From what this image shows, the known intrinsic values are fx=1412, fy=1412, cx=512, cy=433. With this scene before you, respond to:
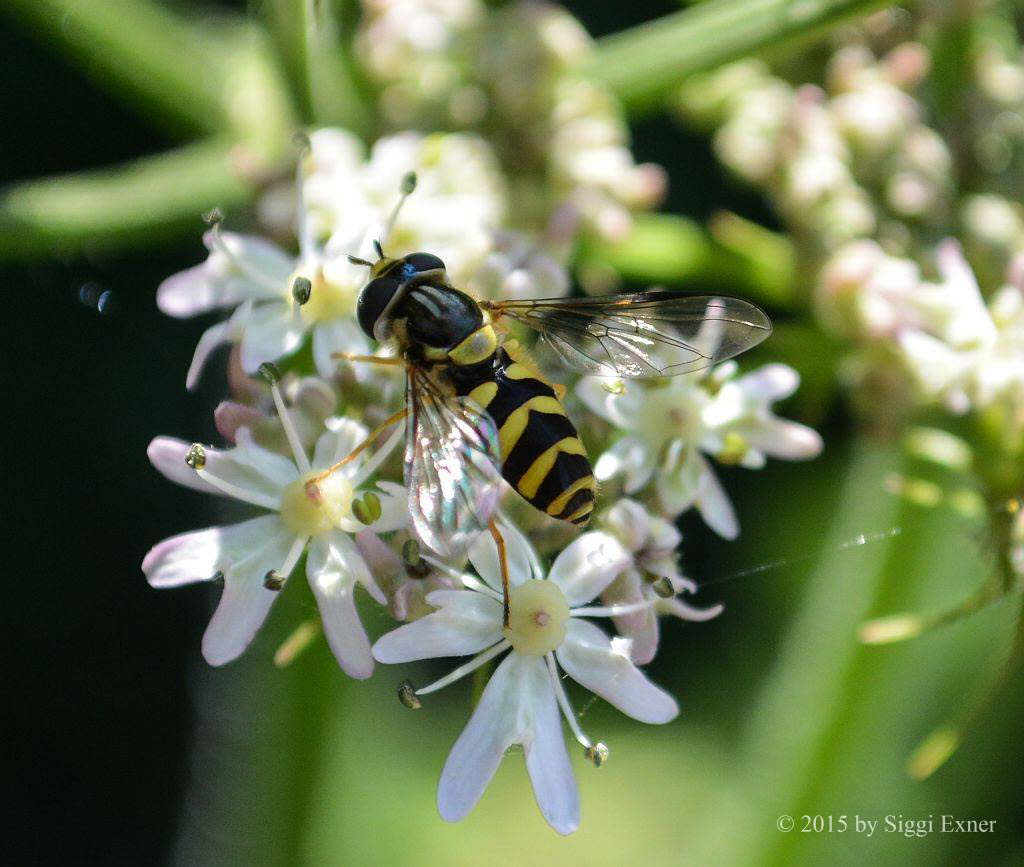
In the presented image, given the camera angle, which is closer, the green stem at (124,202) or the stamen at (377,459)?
the stamen at (377,459)

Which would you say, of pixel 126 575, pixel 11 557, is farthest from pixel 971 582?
pixel 11 557

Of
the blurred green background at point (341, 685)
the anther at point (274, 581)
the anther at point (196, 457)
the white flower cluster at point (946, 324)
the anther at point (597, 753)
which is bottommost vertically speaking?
the blurred green background at point (341, 685)

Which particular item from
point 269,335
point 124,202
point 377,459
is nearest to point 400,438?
point 377,459

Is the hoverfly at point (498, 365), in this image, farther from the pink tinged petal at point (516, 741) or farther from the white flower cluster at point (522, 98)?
the white flower cluster at point (522, 98)

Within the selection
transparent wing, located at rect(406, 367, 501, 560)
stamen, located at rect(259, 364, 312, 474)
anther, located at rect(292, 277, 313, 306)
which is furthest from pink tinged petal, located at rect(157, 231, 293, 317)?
transparent wing, located at rect(406, 367, 501, 560)

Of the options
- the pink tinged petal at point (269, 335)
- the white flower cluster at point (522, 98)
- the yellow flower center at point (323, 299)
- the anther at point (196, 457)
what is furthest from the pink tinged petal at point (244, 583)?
the white flower cluster at point (522, 98)

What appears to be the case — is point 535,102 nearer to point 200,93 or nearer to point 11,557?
point 200,93
